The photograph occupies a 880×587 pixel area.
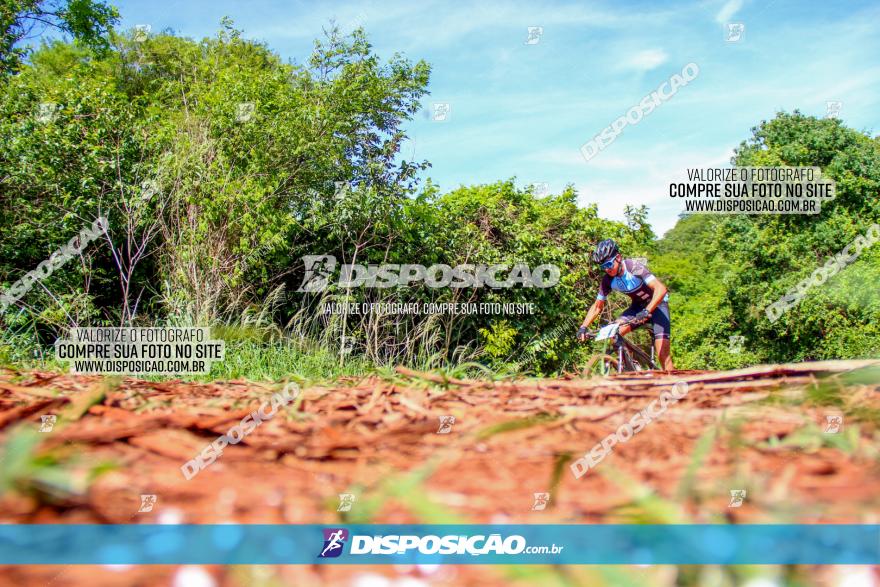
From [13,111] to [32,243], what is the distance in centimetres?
160

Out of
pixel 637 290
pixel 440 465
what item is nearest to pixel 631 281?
pixel 637 290

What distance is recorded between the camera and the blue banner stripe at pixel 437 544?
529mm

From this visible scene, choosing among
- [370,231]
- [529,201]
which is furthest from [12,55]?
[529,201]

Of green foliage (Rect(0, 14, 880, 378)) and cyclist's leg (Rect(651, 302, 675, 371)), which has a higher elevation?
green foliage (Rect(0, 14, 880, 378))

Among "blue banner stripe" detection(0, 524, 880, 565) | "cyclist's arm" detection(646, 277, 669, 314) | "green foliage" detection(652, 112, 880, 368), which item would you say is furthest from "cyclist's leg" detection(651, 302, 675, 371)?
"green foliage" detection(652, 112, 880, 368)

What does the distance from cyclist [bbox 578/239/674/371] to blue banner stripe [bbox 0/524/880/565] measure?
164 inches

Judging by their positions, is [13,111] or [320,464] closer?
[320,464]

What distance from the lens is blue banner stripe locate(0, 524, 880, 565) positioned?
0.53 meters

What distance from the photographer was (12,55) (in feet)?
28.2

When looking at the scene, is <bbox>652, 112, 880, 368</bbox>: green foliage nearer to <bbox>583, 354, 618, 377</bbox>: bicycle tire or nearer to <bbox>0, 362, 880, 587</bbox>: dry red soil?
<bbox>583, 354, 618, 377</bbox>: bicycle tire

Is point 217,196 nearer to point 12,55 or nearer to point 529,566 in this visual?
point 12,55

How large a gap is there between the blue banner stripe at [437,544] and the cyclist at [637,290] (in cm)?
418

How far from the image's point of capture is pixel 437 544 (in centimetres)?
58

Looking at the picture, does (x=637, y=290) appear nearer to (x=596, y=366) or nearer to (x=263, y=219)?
(x=596, y=366)
